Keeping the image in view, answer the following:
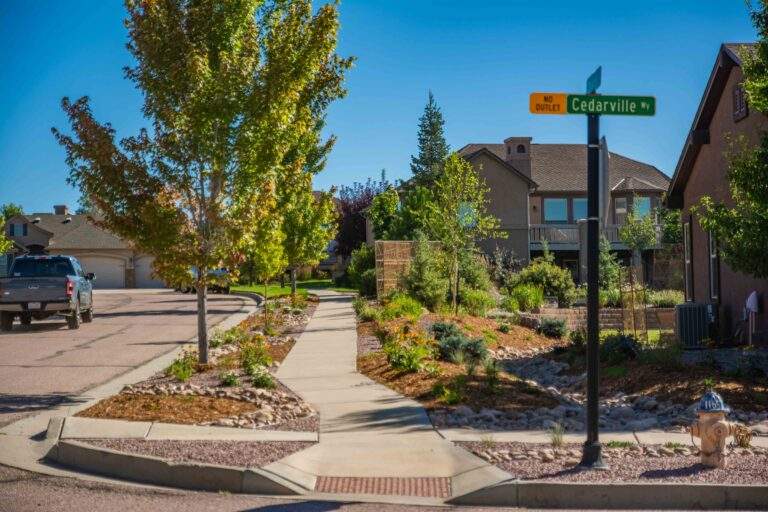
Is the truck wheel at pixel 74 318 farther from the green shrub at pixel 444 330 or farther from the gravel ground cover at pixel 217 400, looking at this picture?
the green shrub at pixel 444 330

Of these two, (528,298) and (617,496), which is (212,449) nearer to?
(617,496)

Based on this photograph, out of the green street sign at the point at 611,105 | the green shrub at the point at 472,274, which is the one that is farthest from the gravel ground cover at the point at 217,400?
the green shrub at the point at 472,274

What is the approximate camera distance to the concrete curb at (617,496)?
278 inches

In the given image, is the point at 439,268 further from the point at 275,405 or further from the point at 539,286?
the point at 275,405

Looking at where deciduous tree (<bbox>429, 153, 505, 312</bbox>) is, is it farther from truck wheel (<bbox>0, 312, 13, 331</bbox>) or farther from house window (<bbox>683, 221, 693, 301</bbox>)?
truck wheel (<bbox>0, 312, 13, 331</bbox>)

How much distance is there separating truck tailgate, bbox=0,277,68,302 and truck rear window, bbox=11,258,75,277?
2.74 ft

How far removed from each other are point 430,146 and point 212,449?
5435cm

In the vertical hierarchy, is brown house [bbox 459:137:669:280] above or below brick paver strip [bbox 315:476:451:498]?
above

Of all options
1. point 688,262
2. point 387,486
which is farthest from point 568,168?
point 387,486

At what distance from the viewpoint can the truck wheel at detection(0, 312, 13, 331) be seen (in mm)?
25141

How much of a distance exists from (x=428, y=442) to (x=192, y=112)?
21.6 feet

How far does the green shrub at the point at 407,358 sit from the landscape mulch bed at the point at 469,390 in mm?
108

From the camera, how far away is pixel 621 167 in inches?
2016

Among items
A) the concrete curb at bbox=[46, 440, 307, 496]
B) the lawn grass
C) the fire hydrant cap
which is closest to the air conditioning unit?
the fire hydrant cap
